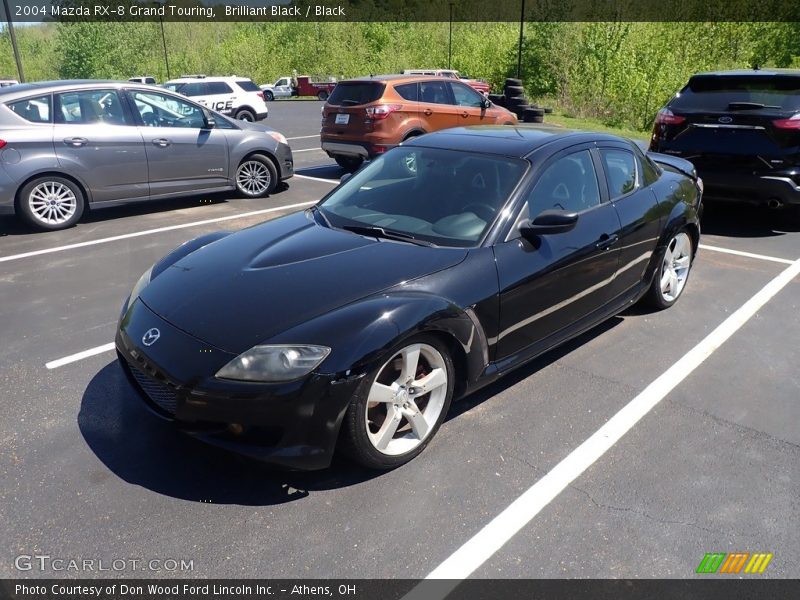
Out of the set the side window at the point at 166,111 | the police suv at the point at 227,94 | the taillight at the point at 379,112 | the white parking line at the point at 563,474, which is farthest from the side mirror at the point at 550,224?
the police suv at the point at 227,94

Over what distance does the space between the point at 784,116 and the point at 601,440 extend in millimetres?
5322

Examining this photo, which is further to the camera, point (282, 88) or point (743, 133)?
point (282, 88)

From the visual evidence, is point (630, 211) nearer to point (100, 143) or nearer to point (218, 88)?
point (100, 143)

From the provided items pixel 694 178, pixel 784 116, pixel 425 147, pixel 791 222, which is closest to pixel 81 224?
pixel 425 147

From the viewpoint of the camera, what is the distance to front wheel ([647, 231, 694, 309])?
16.7 feet

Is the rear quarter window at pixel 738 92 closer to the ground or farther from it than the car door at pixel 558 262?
farther from it

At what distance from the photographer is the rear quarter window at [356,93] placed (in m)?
10.7

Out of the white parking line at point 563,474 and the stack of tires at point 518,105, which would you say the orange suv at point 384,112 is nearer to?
the white parking line at point 563,474

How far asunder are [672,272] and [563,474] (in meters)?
2.77

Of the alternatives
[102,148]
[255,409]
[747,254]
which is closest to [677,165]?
[747,254]

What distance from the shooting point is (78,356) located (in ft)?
14.2

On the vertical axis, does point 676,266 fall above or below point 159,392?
below

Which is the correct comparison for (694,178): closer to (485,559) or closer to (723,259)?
(723,259)

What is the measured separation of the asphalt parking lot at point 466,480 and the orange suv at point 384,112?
21.9 feet
